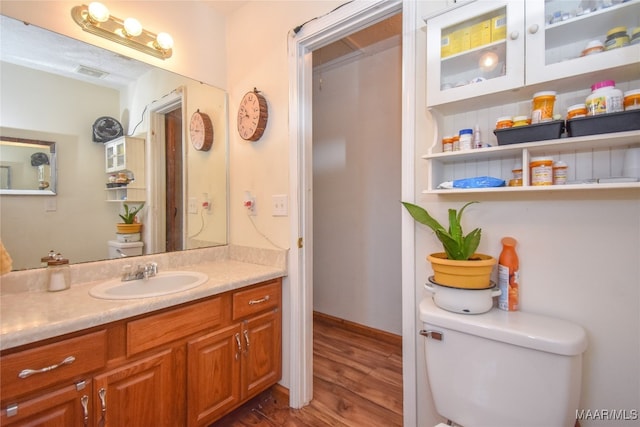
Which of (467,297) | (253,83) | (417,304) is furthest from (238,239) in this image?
(467,297)

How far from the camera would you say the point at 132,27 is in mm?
1486

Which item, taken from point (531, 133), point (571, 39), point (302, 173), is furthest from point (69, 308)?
point (571, 39)

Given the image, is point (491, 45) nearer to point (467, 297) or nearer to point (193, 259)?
point (467, 297)

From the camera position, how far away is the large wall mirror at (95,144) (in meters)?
1.24

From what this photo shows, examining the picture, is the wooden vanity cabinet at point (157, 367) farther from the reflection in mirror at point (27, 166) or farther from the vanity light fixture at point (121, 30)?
the vanity light fixture at point (121, 30)

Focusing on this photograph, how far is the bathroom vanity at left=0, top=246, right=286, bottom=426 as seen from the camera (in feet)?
2.91

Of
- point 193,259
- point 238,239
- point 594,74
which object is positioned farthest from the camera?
point 238,239

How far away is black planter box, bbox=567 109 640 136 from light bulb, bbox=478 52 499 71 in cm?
32

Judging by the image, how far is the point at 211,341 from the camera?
4.46ft

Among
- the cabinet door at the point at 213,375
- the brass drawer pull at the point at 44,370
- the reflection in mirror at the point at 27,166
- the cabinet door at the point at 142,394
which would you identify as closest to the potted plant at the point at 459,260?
the cabinet door at the point at 213,375

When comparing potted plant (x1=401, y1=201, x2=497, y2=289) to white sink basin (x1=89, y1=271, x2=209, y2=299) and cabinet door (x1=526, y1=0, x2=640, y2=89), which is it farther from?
white sink basin (x1=89, y1=271, x2=209, y2=299)

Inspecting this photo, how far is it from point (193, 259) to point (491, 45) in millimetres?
1828

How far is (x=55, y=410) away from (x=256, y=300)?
83cm

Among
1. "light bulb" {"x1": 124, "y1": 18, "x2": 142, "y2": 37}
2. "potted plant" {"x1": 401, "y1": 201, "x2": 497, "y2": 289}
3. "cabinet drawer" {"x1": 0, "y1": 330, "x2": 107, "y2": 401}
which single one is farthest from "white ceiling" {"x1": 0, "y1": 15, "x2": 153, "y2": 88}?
"potted plant" {"x1": 401, "y1": 201, "x2": 497, "y2": 289}
